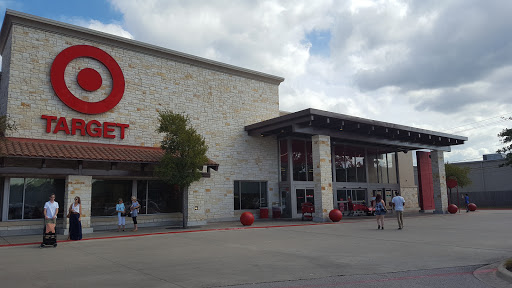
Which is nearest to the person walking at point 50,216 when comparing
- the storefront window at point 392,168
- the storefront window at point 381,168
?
the storefront window at point 381,168

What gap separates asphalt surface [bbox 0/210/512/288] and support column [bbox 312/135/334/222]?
681 centimetres

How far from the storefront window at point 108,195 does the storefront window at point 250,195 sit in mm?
6532

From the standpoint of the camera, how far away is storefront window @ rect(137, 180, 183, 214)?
1966 cm

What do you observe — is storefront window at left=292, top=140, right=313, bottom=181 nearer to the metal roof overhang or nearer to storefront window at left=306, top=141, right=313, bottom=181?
storefront window at left=306, top=141, right=313, bottom=181

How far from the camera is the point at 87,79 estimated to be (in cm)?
1848

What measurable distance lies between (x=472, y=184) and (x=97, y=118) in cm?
4603

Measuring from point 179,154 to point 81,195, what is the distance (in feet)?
15.4

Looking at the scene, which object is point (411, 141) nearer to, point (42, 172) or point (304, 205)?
point (304, 205)

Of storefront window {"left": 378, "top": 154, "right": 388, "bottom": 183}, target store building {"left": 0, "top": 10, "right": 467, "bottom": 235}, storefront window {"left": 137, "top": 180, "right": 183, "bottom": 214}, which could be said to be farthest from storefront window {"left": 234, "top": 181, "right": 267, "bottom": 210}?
storefront window {"left": 378, "top": 154, "right": 388, "bottom": 183}

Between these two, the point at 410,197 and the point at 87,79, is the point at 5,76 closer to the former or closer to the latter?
the point at 87,79

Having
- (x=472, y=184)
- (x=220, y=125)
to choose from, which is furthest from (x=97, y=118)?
(x=472, y=184)

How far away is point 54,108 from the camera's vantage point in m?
17.4

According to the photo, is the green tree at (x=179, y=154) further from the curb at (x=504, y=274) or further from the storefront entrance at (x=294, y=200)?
the curb at (x=504, y=274)

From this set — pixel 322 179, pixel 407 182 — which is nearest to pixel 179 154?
pixel 322 179
